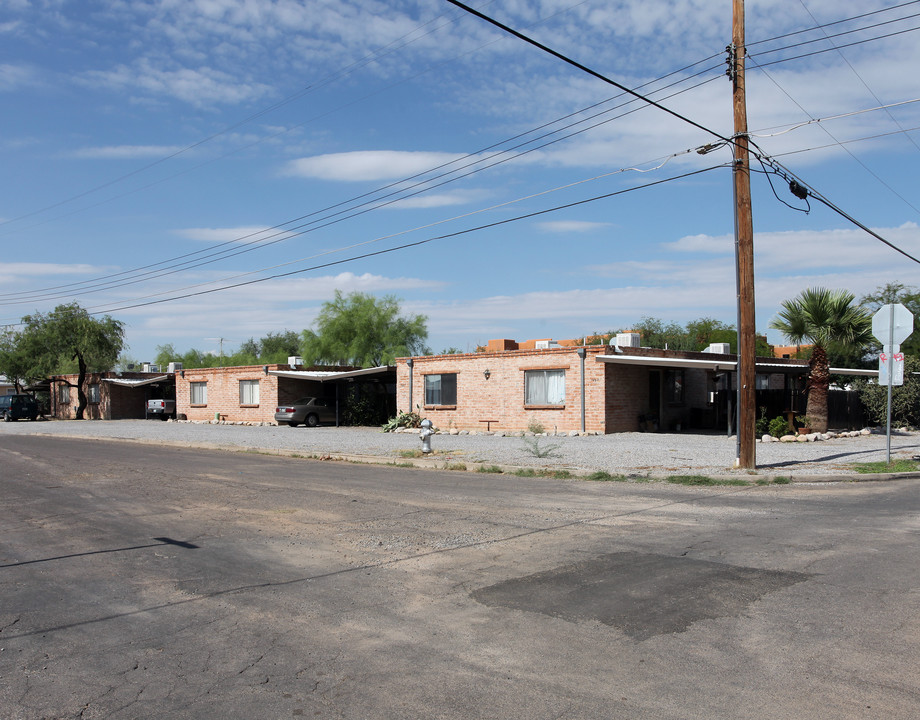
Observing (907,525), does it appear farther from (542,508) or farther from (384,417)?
(384,417)

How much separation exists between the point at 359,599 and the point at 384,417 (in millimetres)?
30551

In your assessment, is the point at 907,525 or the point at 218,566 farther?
the point at 907,525

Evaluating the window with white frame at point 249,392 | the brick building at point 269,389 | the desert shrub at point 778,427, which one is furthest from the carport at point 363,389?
the desert shrub at point 778,427

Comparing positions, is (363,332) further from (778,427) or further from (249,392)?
(778,427)

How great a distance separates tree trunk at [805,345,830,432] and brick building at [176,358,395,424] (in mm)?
17737

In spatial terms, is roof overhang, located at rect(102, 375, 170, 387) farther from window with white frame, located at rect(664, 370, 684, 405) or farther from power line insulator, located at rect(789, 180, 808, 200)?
power line insulator, located at rect(789, 180, 808, 200)

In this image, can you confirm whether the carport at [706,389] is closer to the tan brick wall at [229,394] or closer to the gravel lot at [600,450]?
the gravel lot at [600,450]

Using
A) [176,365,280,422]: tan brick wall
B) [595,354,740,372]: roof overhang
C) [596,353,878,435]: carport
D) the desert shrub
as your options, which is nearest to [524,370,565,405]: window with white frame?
[595,354,740,372]: roof overhang

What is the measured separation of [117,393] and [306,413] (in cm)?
2321

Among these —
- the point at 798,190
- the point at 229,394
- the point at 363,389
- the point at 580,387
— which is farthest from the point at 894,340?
the point at 229,394

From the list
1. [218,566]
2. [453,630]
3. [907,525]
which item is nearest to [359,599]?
[453,630]

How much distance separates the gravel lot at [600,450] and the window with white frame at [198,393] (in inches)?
609

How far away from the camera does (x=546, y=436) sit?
26.0 m

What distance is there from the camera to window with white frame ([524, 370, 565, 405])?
1094 inches
